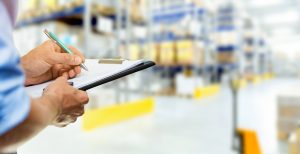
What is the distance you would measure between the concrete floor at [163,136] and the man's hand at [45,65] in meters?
0.43

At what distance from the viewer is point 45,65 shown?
34.2 inches

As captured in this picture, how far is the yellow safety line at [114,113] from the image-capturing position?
3.11 meters

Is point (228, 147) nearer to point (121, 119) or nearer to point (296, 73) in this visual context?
point (121, 119)

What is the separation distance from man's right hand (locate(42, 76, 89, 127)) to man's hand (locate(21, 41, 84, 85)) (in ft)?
0.44

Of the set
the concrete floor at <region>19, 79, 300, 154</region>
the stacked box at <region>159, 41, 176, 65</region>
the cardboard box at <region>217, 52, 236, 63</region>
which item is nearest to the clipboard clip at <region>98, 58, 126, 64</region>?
the concrete floor at <region>19, 79, 300, 154</region>

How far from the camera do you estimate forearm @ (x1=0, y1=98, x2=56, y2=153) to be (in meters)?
0.53

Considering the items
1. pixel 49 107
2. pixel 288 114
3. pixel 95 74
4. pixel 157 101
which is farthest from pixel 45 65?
pixel 157 101

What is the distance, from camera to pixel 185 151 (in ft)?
7.55

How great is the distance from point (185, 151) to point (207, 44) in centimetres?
567

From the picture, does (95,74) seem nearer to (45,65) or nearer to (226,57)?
(45,65)

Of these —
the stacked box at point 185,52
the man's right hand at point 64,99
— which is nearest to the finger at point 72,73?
the man's right hand at point 64,99

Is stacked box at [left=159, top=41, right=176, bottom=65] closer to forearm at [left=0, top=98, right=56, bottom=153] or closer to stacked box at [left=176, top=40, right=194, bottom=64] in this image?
stacked box at [left=176, top=40, right=194, bottom=64]

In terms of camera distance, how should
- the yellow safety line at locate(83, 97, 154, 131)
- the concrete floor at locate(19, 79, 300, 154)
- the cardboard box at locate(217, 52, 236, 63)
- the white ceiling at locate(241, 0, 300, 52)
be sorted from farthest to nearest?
1. the white ceiling at locate(241, 0, 300, 52)
2. the cardboard box at locate(217, 52, 236, 63)
3. the yellow safety line at locate(83, 97, 154, 131)
4. the concrete floor at locate(19, 79, 300, 154)

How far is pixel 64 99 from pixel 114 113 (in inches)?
111
